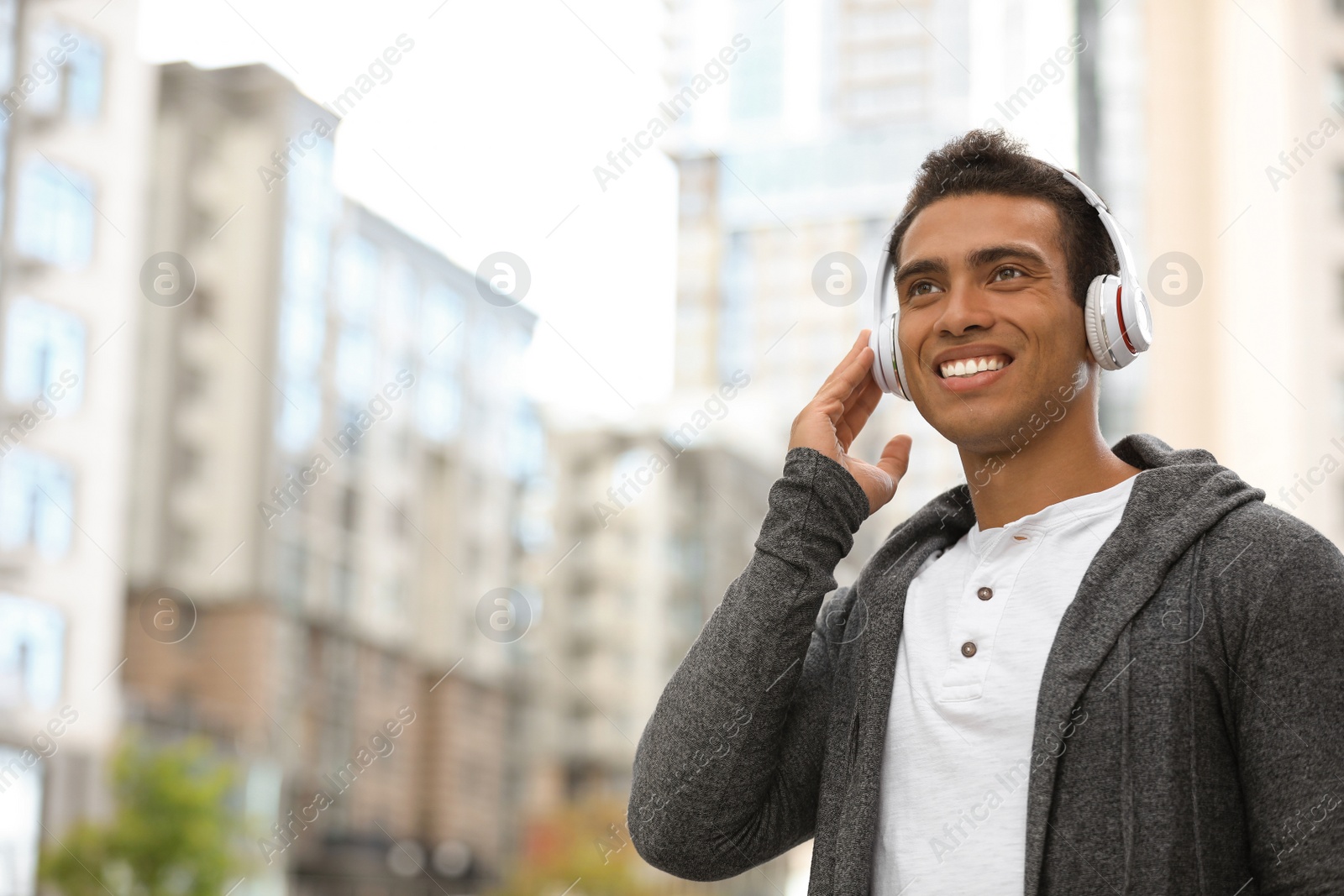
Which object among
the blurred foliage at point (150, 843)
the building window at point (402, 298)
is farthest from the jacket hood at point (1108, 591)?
the building window at point (402, 298)

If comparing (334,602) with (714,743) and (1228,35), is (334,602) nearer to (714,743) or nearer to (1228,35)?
(1228,35)

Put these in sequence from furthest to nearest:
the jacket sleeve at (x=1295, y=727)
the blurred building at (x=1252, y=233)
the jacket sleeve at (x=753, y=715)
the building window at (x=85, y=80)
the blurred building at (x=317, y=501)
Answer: the blurred building at (x=317, y=501) → the building window at (x=85, y=80) → the blurred building at (x=1252, y=233) → the jacket sleeve at (x=753, y=715) → the jacket sleeve at (x=1295, y=727)

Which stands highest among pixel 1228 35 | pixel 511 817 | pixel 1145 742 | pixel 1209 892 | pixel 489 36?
pixel 489 36

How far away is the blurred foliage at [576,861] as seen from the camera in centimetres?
2694

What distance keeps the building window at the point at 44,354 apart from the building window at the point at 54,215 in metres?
0.74

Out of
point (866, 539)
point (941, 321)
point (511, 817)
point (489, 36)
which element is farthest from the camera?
point (866, 539)

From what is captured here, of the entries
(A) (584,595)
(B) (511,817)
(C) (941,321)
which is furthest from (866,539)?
(C) (941,321)

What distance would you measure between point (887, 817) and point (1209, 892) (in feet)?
0.89

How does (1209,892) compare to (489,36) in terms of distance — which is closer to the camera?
(1209,892)

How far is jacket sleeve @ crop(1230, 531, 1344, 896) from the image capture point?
0.99 m

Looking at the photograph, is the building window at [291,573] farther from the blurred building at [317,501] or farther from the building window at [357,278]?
the building window at [357,278]

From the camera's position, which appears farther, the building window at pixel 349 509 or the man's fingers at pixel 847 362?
the building window at pixel 349 509

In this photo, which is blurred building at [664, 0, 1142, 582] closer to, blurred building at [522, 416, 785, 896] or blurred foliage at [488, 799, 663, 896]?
blurred building at [522, 416, 785, 896]

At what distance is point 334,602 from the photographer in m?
28.7
